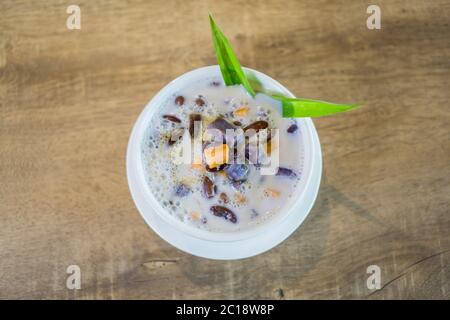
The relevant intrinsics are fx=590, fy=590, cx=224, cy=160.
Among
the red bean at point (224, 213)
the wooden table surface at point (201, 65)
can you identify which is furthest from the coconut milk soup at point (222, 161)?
the wooden table surface at point (201, 65)

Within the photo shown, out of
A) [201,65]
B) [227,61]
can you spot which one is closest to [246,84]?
[227,61]

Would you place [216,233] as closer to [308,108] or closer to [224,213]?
[224,213]

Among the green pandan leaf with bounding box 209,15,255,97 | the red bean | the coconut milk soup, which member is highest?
the green pandan leaf with bounding box 209,15,255,97

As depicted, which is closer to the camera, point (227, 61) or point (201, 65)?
point (227, 61)

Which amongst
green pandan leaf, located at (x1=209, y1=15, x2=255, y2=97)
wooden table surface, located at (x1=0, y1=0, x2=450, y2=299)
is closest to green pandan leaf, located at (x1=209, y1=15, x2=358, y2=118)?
green pandan leaf, located at (x1=209, y1=15, x2=255, y2=97)

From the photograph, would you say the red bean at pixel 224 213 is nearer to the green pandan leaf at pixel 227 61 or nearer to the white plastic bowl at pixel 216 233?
the white plastic bowl at pixel 216 233

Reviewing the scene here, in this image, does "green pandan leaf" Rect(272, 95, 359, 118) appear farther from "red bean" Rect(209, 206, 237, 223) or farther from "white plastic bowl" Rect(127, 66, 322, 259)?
"red bean" Rect(209, 206, 237, 223)
